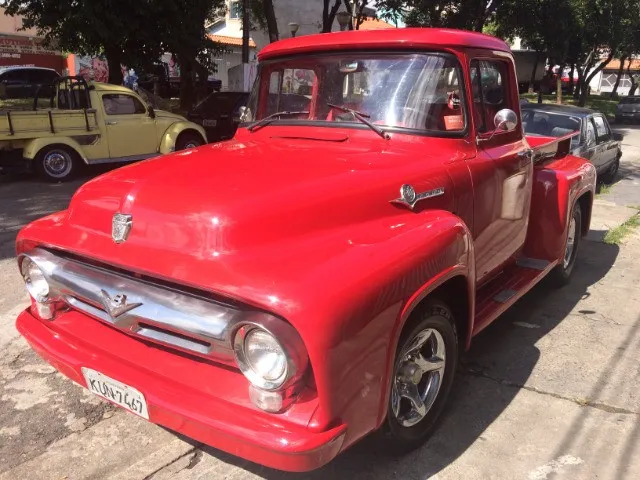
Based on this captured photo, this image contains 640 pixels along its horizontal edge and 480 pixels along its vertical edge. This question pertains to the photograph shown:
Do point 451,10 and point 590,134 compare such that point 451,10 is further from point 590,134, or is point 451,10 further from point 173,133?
point 173,133

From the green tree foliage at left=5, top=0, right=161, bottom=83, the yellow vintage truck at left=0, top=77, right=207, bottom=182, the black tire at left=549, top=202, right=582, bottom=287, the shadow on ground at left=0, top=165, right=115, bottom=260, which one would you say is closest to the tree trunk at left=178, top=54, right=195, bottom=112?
the green tree foliage at left=5, top=0, right=161, bottom=83

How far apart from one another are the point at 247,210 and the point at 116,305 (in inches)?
26.9

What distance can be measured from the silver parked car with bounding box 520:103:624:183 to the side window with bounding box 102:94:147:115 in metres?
7.07

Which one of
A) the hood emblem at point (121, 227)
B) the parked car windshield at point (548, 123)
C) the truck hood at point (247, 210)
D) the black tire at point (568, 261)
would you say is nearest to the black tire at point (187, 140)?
the parked car windshield at point (548, 123)

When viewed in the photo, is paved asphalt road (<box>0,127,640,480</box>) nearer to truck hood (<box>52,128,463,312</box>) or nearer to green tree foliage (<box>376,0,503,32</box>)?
truck hood (<box>52,128,463,312</box>)

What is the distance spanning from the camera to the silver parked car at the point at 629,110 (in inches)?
1015

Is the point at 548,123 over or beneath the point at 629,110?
over

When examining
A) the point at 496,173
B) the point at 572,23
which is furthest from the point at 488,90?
the point at 572,23

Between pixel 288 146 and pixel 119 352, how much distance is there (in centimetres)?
150

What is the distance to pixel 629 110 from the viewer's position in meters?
25.9

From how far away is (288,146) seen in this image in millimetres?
3363

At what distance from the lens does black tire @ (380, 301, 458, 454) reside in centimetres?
258

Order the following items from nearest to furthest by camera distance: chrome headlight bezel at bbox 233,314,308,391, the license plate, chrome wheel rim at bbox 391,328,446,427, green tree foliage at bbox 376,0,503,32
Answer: chrome headlight bezel at bbox 233,314,308,391, the license plate, chrome wheel rim at bbox 391,328,446,427, green tree foliage at bbox 376,0,503,32

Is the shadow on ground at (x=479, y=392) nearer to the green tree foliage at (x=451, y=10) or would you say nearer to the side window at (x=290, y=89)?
the side window at (x=290, y=89)
